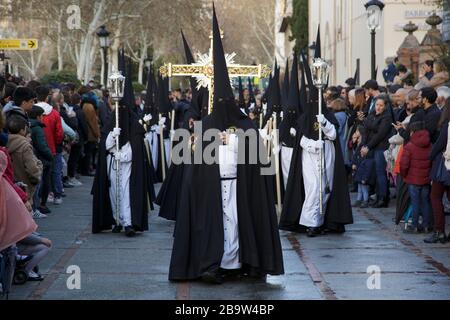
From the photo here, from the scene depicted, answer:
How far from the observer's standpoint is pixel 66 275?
11375 millimetres

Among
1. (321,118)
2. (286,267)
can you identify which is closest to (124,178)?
(321,118)

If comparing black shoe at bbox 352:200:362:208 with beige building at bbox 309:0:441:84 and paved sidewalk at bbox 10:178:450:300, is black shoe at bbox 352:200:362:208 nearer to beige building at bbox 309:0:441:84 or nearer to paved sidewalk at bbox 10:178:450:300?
paved sidewalk at bbox 10:178:450:300

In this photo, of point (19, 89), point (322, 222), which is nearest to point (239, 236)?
point (322, 222)

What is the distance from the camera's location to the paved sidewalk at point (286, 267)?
10.4 m

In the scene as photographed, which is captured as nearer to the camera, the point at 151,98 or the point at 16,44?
the point at 16,44

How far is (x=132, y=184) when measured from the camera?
580 inches

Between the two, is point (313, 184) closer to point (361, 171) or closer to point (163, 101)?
point (361, 171)

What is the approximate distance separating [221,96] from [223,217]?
118cm

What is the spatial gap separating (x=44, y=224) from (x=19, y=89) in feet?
6.79

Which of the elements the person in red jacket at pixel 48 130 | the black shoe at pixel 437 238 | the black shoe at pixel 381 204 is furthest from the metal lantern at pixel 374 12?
the black shoe at pixel 437 238

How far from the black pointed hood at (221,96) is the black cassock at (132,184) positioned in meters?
3.96

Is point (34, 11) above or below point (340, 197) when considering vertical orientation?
above

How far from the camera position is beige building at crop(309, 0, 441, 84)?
32.7 m

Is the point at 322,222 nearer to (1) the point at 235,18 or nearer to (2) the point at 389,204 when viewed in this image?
(2) the point at 389,204
